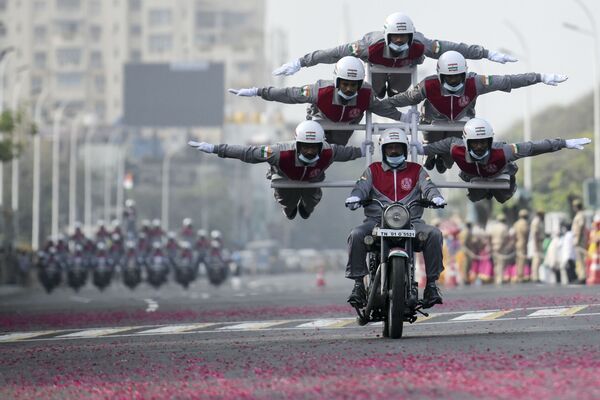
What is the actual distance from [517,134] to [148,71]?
54.5 m

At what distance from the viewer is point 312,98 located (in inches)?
778

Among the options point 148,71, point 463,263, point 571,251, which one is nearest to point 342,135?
point 571,251

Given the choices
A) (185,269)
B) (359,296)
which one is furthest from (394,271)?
(185,269)

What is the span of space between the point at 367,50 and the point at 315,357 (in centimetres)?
695

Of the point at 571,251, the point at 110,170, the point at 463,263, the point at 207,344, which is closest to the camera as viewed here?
the point at 207,344

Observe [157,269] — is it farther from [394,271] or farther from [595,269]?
[394,271]

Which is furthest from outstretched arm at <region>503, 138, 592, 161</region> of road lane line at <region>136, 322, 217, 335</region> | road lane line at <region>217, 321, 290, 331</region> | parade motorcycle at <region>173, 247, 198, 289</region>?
parade motorcycle at <region>173, 247, 198, 289</region>

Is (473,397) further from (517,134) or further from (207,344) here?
(517,134)

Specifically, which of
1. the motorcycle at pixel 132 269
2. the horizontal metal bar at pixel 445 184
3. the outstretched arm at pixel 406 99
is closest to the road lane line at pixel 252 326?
the horizontal metal bar at pixel 445 184

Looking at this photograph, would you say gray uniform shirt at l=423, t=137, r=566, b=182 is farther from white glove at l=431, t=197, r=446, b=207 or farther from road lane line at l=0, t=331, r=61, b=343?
road lane line at l=0, t=331, r=61, b=343

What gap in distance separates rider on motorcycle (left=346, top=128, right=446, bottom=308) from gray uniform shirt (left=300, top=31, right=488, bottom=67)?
3724 millimetres

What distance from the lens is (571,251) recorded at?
38812 millimetres

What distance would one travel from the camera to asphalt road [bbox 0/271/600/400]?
11602 millimetres

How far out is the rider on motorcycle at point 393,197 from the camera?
1630 cm
